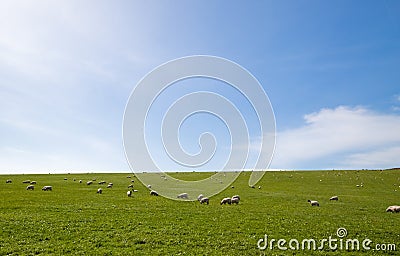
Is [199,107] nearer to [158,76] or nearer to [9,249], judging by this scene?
[158,76]

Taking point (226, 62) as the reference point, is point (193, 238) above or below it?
below

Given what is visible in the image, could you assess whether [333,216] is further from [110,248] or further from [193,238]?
[110,248]

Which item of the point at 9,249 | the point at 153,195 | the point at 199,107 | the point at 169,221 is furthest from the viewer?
the point at 153,195

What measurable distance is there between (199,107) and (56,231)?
631 inches

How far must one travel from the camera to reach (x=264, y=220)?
22.5 m

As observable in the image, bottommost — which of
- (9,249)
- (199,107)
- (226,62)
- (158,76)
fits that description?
(9,249)

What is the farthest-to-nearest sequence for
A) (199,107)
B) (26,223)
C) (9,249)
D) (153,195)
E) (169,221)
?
(153,195)
(199,107)
(169,221)
(26,223)
(9,249)

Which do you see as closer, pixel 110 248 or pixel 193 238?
pixel 110 248

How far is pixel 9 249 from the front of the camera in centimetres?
1541

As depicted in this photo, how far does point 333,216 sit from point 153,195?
876 inches

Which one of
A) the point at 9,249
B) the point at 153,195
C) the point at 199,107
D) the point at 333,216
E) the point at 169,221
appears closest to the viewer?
the point at 9,249

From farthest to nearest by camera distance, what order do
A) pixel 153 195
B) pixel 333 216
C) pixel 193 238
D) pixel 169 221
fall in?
pixel 153 195 < pixel 333 216 < pixel 169 221 < pixel 193 238

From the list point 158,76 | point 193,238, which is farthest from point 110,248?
point 158,76

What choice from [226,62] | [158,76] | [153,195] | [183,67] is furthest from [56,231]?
[153,195]
